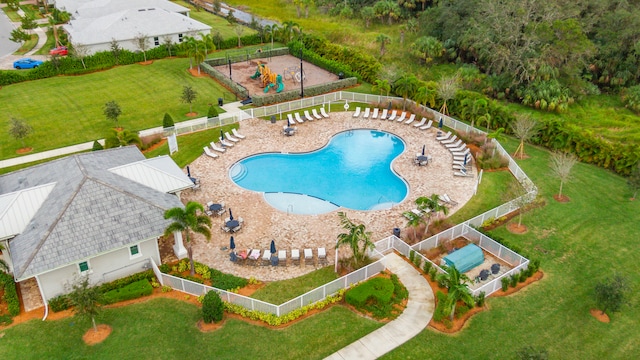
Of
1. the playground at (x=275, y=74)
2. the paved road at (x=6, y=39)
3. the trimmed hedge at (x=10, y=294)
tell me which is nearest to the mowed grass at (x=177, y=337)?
the trimmed hedge at (x=10, y=294)

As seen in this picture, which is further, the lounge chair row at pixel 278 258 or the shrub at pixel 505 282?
the lounge chair row at pixel 278 258

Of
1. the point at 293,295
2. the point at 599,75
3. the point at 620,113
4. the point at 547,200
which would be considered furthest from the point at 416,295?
the point at 599,75

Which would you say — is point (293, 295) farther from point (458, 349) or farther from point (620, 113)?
point (620, 113)

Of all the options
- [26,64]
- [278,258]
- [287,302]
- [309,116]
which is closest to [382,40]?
[309,116]

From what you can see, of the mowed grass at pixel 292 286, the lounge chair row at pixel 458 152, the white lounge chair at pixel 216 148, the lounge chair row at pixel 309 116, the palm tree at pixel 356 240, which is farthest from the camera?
the lounge chair row at pixel 309 116

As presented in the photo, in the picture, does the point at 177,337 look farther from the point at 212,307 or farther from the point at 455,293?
the point at 455,293

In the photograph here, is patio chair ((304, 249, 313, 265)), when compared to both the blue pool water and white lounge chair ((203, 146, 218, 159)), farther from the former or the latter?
white lounge chair ((203, 146, 218, 159))

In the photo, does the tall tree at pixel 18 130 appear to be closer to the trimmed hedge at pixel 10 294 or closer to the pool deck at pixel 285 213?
the pool deck at pixel 285 213
